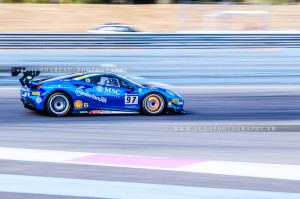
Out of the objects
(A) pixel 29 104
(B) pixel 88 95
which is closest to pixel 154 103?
(B) pixel 88 95

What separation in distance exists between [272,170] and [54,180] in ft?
7.63

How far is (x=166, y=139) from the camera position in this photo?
927cm

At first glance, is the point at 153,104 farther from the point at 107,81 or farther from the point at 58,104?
the point at 58,104

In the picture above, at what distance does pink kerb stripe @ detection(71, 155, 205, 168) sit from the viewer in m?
7.28

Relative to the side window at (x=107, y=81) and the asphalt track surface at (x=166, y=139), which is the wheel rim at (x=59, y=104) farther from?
the side window at (x=107, y=81)

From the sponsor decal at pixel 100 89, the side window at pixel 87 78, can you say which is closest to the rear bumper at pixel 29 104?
the side window at pixel 87 78

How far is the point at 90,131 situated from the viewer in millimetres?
9805

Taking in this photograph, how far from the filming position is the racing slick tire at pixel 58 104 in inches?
437

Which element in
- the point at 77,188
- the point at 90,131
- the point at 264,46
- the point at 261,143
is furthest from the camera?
the point at 264,46

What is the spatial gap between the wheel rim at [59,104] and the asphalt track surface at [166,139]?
23 centimetres

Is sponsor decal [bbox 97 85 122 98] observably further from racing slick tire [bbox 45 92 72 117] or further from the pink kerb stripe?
the pink kerb stripe

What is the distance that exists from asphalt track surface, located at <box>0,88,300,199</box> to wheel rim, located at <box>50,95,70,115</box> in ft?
0.76

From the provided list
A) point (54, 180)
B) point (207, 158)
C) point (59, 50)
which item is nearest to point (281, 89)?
point (59, 50)

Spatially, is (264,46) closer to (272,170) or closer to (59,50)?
(59,50)
